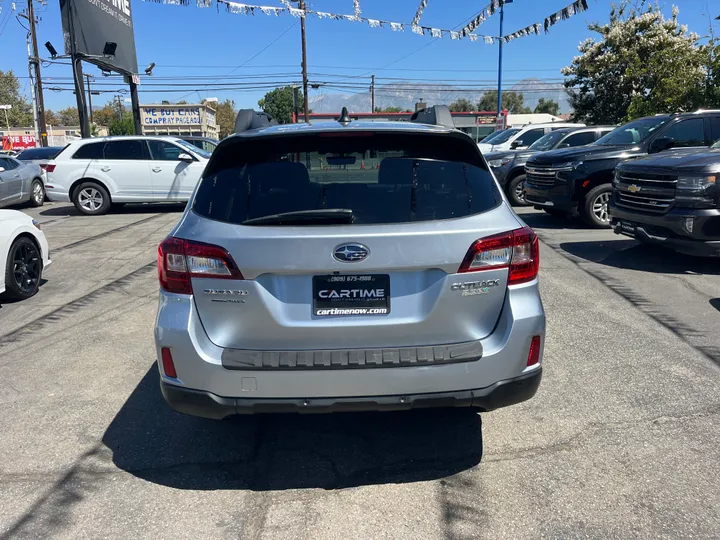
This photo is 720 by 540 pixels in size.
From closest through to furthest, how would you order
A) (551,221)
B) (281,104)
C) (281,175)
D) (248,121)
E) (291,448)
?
1. (281,175)
2. (291,448)
3. (248,121)
4. (551,221)
5. (281,104)

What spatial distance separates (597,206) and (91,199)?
1137cm

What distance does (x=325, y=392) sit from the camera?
2.77 meters

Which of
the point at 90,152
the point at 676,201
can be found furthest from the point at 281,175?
the point at 90,152

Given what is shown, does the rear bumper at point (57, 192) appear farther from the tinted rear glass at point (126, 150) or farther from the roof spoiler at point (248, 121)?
the roof spoiler at point (248, 121)

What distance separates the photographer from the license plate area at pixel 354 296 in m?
2.77

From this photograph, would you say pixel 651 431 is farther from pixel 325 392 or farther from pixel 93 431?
pixel 93 431

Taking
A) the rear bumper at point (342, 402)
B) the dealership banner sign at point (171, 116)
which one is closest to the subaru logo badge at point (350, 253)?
the rear bumper at point (342, 402)

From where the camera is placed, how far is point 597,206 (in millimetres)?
10469

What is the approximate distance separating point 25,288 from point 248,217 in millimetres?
5129

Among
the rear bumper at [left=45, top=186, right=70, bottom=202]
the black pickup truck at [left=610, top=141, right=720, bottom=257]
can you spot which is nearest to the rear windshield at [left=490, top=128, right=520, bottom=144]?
the black pickup truck at [left=610, top=141, right=720, bottom=257]

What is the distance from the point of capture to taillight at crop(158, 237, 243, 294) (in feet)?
9.03

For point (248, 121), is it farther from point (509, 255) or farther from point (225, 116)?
point (225, 116)

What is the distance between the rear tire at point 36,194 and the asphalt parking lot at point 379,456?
1267cm

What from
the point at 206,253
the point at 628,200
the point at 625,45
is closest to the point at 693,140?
the point at 628,200
